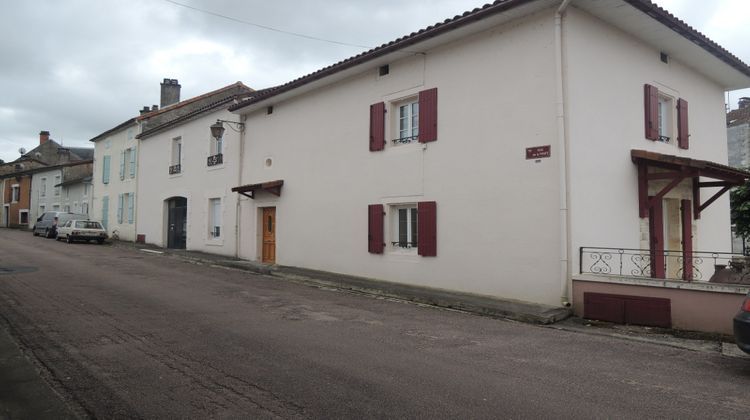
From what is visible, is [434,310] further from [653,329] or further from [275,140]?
[275,140]

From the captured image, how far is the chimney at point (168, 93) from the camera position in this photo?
2877 cm

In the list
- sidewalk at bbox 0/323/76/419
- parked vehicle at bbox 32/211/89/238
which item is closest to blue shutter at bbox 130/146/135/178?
parked vehicle at bbox 32/211/89/238

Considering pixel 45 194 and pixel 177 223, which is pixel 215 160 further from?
pixel 45 194

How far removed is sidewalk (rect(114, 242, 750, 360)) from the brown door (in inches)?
76.2

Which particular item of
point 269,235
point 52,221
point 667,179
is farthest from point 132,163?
point 667,179

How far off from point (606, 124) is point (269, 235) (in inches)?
399

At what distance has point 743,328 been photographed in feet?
16.4

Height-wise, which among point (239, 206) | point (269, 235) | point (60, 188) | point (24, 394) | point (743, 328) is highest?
point (60, 188)

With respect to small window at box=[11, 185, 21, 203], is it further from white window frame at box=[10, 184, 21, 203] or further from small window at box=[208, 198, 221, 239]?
small window at box=[208, 198, 221, 239]

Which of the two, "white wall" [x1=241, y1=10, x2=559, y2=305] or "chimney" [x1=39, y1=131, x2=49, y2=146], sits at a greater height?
"chimney" [x1=39, y1=131, x2=49, y2=146]

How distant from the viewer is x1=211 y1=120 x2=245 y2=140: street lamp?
16.0 metres

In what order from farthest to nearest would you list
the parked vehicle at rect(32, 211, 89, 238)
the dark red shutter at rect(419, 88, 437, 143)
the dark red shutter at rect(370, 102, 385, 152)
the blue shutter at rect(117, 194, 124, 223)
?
the parked vehicle at rect(32, 211, 89, 238) < the blue shutter at rect(117, 194, 124, 223) < the dark red shutter at rect(370, 102, 385, 152) < the dark red shutter at rect(419, 88, 437, 143)

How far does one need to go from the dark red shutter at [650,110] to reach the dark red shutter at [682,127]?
1.32m

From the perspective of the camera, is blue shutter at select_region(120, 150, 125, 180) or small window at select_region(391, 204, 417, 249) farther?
blue shutter at select_region(120, 150, 125, 180)
